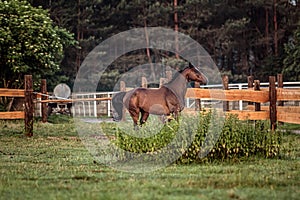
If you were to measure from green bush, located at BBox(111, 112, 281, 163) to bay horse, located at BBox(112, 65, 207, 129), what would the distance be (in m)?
3.05

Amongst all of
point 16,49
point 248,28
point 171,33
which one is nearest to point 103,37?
point 171,33

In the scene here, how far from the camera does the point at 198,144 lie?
8680 millimetres

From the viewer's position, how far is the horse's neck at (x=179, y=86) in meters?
12.4

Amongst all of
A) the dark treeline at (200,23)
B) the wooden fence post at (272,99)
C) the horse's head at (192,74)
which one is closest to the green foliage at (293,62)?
the dark treeline at (200,23)

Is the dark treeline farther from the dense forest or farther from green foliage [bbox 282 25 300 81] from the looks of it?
green foliage [bbox 282 25 300 81]

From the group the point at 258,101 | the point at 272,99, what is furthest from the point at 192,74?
the point at 272,99

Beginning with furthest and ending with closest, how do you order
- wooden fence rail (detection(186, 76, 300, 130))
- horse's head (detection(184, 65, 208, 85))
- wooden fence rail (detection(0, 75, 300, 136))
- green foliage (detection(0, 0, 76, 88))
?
green foliage (detection(0, 0, 76, 88))
wooden fence rail (detection(0, 75, 300, 136))
wooden fence rail (detection(186, 76, 300, 130))
horse's head (detection(184, 65, 208, 85))

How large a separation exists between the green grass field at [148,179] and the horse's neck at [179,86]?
3.14 m

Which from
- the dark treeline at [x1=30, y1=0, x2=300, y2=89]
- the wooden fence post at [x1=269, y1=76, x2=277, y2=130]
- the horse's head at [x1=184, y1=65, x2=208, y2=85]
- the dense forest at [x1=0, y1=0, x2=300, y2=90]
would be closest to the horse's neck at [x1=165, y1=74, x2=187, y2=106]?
the horse's head at [x1=184, y1=65, x2=208, y2=85]

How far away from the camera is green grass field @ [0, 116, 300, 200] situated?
5977mm

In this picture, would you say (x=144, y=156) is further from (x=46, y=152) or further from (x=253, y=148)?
(x=46, y=152)

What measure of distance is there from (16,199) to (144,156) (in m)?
3.15

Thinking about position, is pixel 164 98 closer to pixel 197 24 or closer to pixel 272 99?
pixel 272 99

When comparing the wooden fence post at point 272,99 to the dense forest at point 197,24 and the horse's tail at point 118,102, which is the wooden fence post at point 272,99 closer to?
the horse's tail at point 118,102
